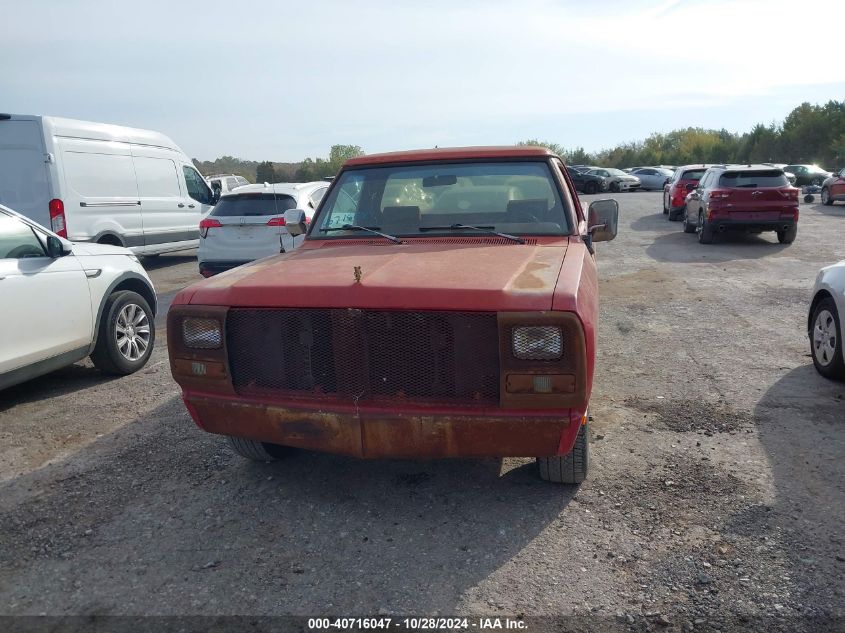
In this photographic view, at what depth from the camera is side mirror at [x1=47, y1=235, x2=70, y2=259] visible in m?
5.44

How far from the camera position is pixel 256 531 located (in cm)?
337

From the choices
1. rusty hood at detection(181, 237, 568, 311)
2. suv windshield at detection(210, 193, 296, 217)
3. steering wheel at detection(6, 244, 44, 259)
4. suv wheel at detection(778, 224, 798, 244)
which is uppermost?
suv windshield at detection(210, 193, 296, 217)

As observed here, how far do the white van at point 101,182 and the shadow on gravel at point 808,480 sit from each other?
9.68 meters

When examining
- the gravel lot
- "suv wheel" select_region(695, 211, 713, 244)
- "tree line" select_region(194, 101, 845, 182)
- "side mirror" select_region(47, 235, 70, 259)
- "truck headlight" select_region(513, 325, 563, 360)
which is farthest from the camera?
"tree line" select_region(194, 101, 845, 182)

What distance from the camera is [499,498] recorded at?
362 centimetres

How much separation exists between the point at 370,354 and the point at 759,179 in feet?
42.9

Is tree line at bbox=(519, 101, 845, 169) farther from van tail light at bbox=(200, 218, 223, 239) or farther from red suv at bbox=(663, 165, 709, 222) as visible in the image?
van tail light at bbox=(200, 218, 223, 239)

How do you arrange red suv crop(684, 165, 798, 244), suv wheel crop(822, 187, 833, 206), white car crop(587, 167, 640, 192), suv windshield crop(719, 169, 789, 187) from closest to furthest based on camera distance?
red suv crop(684, 165, 798, 244) < suv windshield crop(719, 169, 789, 187) < suv wheel crop(822, 187, 833, 206) < white car crop(587, 167, 640, 192)

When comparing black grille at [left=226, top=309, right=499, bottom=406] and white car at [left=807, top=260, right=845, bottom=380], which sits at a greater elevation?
black grille at [left=226, top=309, right=499, bottom=406]

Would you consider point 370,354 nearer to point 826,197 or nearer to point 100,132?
point 100,132

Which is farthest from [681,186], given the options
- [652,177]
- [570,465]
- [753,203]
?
[652,177]

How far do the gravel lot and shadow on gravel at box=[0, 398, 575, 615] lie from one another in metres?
0.01

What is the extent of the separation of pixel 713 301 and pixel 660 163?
64822 millimetres

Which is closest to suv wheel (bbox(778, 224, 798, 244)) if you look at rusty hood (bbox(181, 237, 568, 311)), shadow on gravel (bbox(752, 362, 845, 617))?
shadow on gravel (bbox(752, 362, 845, 617))
